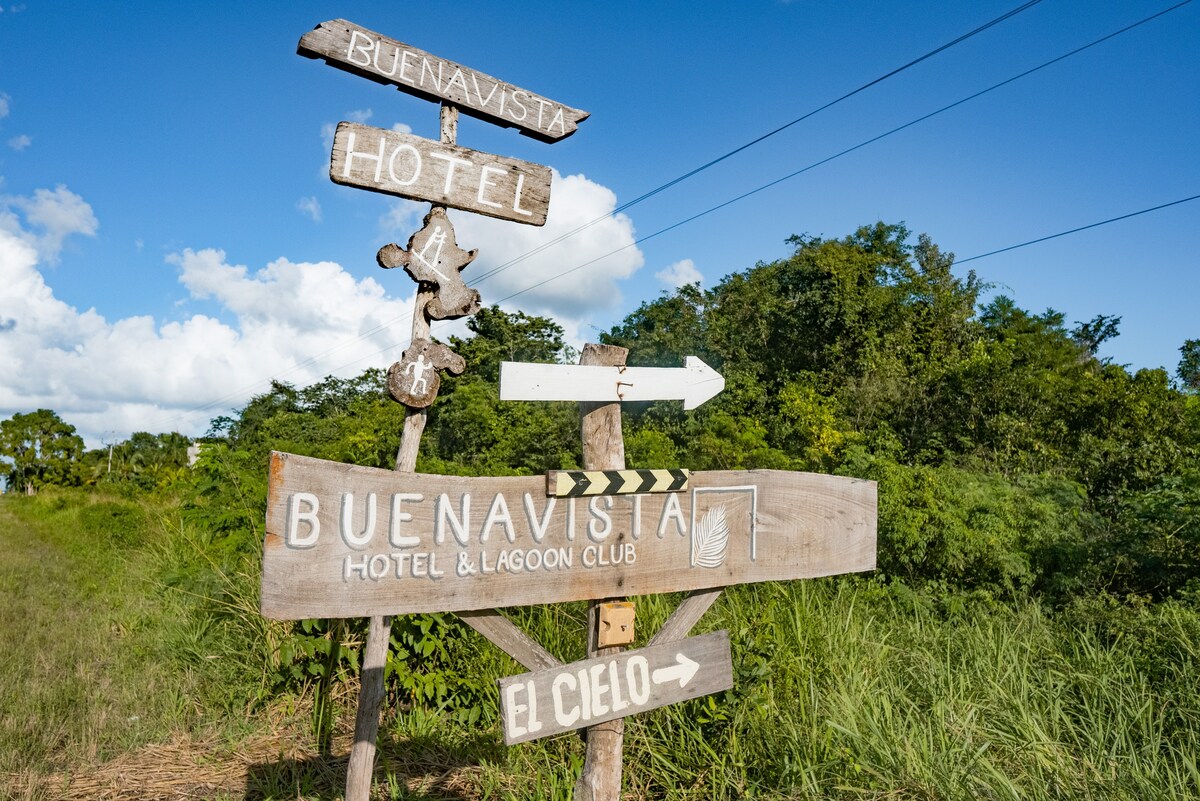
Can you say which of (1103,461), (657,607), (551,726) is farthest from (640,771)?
(1103,461)

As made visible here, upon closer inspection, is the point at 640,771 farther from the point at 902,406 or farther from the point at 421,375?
the point at 902,406

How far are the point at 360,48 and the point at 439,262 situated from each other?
83 centimetres

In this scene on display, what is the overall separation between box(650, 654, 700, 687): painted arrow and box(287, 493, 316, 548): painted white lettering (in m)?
1.21

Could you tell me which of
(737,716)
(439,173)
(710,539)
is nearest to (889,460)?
(737,716)

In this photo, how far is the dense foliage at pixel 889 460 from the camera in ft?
13.5

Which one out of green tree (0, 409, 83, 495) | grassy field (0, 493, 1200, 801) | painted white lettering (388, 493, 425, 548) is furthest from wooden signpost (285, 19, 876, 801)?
green tree (0, 409, 83, 495)

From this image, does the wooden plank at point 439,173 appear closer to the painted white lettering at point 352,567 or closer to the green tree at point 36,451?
the painted white lettering at point 352,567

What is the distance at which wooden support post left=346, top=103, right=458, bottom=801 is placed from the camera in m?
2.77

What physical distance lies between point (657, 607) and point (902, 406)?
1249 centimetres

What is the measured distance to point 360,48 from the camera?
287 centimetres

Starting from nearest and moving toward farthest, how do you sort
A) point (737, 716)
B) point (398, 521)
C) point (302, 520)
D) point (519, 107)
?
point (302, 520) < point (398, 521) < point (519, 107) < point (737, 716)

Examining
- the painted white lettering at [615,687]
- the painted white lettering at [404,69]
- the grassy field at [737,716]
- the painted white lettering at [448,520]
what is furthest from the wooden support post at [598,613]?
the painted white lettering at [404,69]

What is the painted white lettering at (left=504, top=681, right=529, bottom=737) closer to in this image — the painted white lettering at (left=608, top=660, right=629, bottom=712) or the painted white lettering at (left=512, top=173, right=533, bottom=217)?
the painted white lettering at (left=608, top=660, right=629, bottom=712)

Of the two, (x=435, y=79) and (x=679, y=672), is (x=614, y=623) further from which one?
(x=435, y=79)
